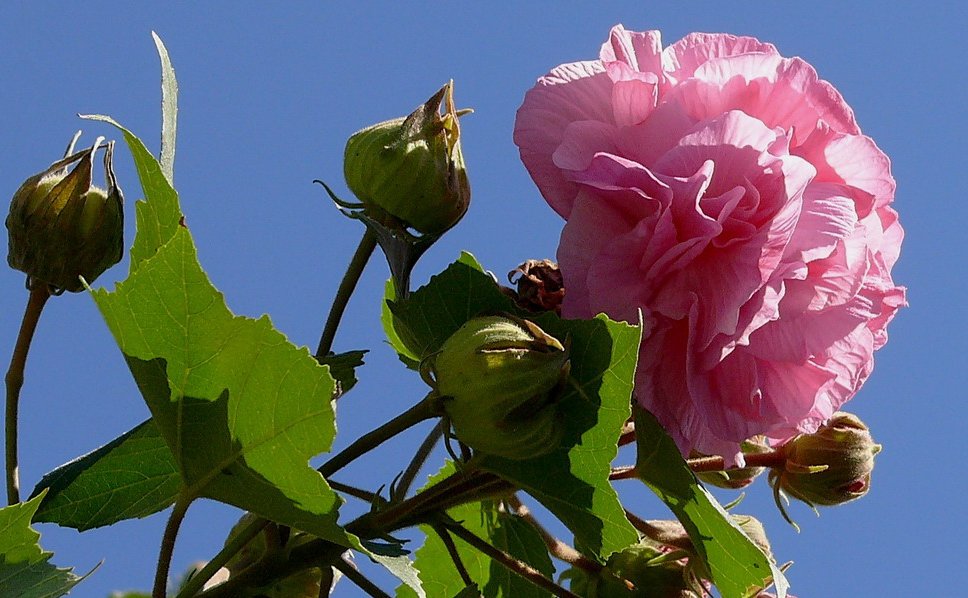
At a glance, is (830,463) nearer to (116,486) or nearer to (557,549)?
(557,549)

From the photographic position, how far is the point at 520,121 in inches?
44.9

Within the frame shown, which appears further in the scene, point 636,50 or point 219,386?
point 636,50

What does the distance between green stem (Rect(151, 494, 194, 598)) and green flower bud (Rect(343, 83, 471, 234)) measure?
0.37 metres

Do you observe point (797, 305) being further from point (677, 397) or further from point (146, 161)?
point (146, 161)

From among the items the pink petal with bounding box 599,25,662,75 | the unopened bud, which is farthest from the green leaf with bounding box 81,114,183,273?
the unopened bud

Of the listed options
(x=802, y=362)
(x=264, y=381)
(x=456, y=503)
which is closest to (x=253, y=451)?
(x=264, y=381)

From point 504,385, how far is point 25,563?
435mm

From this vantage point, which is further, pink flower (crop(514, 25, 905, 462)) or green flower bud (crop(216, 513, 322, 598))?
green flower bud (crop(216, 513, 322, 598))

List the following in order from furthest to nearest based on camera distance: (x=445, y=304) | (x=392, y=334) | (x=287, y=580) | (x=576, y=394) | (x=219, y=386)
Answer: (x=392, y=334) → (x=287, y=580) → (x=445, y=304) → (x=576, y=394) → (x=219, y=386)

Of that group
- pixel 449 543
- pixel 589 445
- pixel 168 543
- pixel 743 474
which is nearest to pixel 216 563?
pixel 168 543

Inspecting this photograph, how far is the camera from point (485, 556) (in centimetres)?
141

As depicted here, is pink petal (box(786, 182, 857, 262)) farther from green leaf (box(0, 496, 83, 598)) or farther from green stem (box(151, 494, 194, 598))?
green leaf (box(0, 496, 83, 598))

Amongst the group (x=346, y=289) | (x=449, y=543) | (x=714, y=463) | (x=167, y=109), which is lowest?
(x=449, y=543)

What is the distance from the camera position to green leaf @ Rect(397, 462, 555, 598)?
133 centimetres
